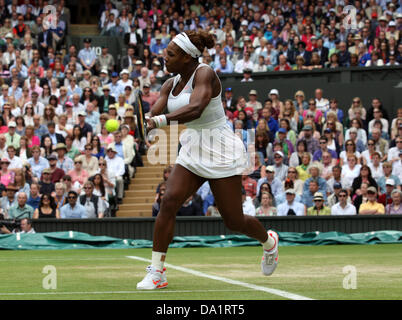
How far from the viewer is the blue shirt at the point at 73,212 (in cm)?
1683

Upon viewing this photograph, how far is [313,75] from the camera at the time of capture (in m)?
22.4

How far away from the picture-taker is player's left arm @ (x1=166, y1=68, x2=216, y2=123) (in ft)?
23.3

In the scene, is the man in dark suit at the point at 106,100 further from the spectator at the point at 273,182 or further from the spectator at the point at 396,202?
the spectator at the point at 396,202

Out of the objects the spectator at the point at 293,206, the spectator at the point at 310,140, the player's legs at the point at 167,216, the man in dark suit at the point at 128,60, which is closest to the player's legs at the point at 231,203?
the player's legs at the point at 167,216

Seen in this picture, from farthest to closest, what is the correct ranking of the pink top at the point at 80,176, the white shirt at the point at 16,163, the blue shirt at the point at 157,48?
the blue shirt at the point at 157,48 < the white shirt at the point at 16,163 < the pink top at the point at 80,176

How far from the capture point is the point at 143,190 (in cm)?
1959

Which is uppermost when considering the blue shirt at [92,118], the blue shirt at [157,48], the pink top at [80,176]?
the blue shirt at [157,48]

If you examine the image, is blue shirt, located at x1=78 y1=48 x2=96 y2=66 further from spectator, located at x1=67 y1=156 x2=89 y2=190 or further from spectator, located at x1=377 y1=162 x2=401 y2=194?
spectator, located at x1=377 y1=162 x2=401 y2=194

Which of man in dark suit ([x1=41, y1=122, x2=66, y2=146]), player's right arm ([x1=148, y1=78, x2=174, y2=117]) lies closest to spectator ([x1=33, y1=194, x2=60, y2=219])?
man in dark suit ([x1=41, y1=122, x2=66, y2=146])

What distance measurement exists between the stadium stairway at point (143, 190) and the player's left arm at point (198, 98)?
407 inches

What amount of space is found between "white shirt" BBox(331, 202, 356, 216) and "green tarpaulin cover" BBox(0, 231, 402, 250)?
0.82m
